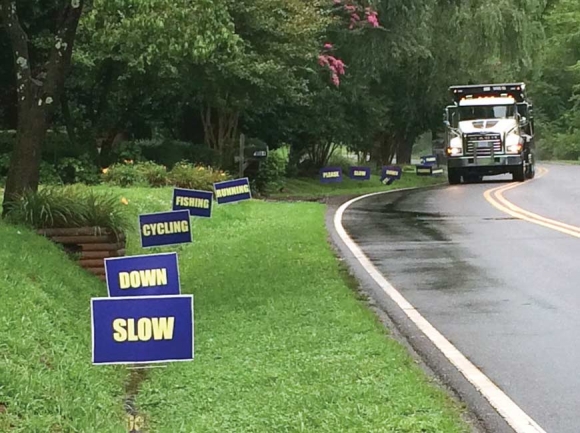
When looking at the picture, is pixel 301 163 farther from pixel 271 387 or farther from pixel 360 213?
pixel 271 387

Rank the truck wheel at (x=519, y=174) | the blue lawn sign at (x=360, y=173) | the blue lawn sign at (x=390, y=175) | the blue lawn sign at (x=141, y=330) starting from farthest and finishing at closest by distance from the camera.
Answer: the blue lawn sign at (x=390, y=175) → the blue lawn sign at (x=360, y=173) → the truck wheel at (x=519, y=174) → the blue lawn sign at (x=141, y=330)

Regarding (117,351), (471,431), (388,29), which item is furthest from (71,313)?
(388,29)

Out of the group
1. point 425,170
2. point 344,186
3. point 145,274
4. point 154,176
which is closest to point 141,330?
point 145,274

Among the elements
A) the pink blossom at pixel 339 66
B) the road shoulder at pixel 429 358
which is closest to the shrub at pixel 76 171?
the pink blossom at pixel 339 66

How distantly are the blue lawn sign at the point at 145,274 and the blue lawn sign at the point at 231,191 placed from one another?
7.36 metres

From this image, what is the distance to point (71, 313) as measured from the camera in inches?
327

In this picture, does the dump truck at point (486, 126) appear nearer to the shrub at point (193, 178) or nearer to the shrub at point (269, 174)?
the shrub at point (269, 174)

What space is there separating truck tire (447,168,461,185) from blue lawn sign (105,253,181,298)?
25.8 metres

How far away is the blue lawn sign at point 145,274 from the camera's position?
643 centimetres

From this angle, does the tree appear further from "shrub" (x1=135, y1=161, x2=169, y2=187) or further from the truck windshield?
the truck windshield

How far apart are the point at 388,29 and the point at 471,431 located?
24.5 meters

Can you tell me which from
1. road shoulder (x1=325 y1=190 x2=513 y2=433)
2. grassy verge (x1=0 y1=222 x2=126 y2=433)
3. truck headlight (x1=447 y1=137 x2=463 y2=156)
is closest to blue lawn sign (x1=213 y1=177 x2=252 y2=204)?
road shoulder (x1=325 y1=190 x2=513 y2=433)

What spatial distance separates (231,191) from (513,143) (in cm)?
1796

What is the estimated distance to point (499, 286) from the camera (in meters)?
10.1
